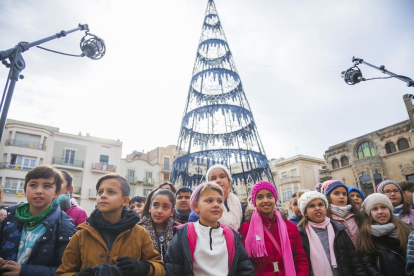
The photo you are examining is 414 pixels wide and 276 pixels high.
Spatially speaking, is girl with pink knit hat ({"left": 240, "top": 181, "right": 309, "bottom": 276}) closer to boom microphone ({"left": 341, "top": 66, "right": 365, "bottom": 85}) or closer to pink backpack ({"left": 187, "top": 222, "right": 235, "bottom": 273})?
pink backpack ({"left": 187, "top": 222, "right": 235, "bottom": 273})

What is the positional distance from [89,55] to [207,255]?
173 inches

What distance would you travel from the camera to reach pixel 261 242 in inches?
105

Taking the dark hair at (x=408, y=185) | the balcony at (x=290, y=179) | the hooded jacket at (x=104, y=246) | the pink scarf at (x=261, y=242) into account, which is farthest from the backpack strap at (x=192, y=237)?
the balcony at (x=290, y=179)

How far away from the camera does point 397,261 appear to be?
284 cm

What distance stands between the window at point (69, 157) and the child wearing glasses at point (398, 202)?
82.4ft

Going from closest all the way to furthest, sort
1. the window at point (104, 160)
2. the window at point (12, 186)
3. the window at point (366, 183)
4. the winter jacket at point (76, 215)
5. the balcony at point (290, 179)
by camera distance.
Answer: the winter jacket at point (76, 215)
the window at point (12, 186)
the window at point (366, 183)
the window at point (104, 160)
the balcony at point (290, 179)

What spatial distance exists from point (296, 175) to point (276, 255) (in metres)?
30.2

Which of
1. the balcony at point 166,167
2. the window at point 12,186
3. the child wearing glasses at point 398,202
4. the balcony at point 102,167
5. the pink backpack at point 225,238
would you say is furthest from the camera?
the balcony at point 166,167

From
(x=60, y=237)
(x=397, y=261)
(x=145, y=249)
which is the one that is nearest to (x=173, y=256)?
(x=145, y=249)

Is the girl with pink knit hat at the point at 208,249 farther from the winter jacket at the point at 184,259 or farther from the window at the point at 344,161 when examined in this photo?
the window at the point at 344,161

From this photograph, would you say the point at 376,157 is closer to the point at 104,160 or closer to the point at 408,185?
the point at 408,185

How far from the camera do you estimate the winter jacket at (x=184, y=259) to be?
216 centimetres

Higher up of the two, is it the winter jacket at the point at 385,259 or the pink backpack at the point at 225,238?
the pink backpack at the point at 225,238

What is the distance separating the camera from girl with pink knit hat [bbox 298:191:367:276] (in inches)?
112
